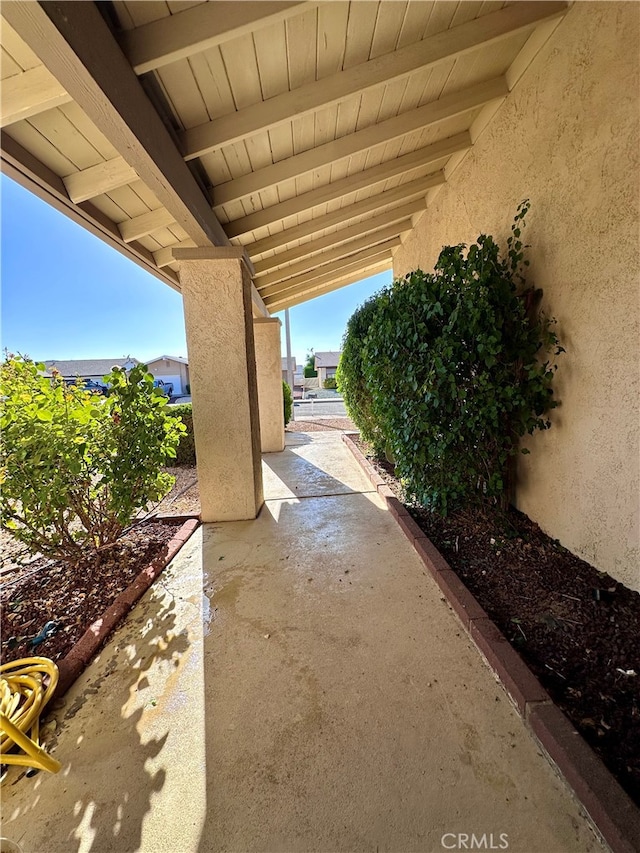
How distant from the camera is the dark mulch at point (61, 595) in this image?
1874 mm

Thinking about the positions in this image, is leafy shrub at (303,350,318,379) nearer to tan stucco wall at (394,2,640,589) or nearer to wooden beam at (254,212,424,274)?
wooden beam at (254,212,424,274)

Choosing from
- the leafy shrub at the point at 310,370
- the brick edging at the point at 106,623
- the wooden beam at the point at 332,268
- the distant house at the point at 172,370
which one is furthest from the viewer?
the leafy shrub at the point at 310,370

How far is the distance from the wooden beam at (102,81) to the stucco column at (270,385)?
4.23m

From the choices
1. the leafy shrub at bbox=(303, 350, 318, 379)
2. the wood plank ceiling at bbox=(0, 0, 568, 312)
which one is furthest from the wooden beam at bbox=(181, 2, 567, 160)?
the leafy shrub at bbox=(303, 350, 318, 379)

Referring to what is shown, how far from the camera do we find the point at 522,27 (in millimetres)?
1968

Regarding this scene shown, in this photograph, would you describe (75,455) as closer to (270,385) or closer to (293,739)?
(293,739)

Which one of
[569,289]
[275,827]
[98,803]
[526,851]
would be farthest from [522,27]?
[98,803]

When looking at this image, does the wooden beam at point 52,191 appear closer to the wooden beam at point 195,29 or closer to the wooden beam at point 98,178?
the wooden beam at point 98,178

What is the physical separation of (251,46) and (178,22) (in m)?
0.42

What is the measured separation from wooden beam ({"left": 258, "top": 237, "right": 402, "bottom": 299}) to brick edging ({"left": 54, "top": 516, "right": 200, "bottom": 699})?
14.2 ft

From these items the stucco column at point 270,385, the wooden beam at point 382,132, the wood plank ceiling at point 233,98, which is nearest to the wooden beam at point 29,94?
the wood plank ceiling at point 233,98

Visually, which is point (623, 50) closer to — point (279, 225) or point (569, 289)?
point (569, 289)

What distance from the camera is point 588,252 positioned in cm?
201
